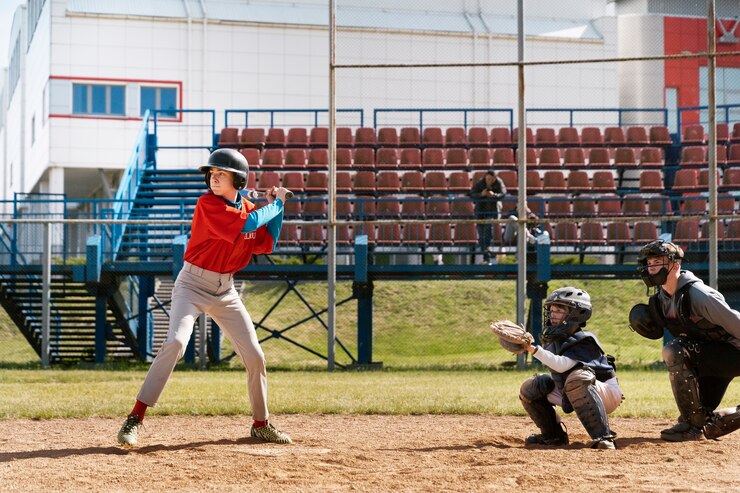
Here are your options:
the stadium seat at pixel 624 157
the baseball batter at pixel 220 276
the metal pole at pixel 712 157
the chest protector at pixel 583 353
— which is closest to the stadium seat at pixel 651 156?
the stadium seat at pixel 624 157

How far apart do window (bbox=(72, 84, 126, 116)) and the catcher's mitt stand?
25.0m

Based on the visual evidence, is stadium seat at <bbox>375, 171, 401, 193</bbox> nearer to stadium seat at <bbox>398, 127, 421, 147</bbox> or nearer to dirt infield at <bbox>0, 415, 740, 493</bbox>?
stadium seat at <bbox>398, 127, 421, 147</bbox>

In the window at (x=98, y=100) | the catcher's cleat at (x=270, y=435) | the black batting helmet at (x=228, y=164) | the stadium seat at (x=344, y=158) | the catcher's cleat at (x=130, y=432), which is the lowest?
the catcher's cleat at (x=270, y=435)

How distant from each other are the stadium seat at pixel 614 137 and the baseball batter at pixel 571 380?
636 inches

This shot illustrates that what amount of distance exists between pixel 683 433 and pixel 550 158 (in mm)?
14856

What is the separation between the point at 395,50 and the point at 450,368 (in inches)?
577

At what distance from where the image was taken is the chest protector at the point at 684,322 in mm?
7633

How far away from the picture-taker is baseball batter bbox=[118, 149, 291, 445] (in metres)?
7.46

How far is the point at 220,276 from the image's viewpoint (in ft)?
25.2

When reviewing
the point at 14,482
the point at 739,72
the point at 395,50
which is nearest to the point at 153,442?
the point at 14,482

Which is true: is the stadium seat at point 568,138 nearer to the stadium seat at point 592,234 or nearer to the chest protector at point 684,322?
the stadium seat at point 592,234

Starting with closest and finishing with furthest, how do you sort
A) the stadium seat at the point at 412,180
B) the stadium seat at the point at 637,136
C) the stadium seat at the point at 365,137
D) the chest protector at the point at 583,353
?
1. the chest protector at the point at 583,353
2. the stadium seat at the point at 412,180
3. the stadium seat at the point at 365,137
4. the stadium seat at the point at 637,136

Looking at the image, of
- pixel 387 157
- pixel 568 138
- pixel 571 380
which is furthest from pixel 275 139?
pixel 571 380

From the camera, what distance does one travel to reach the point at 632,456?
702 cm
